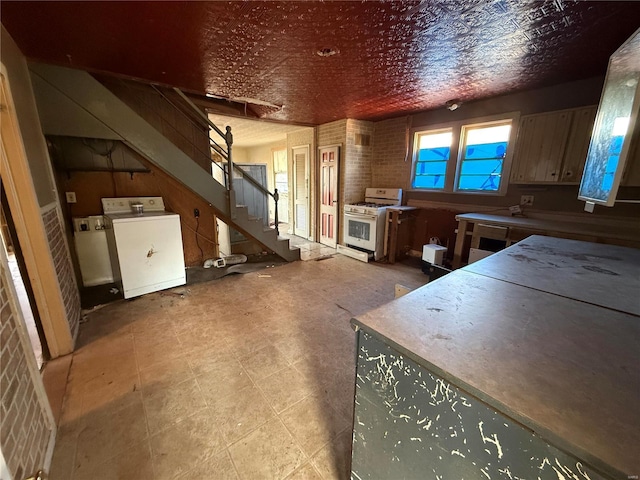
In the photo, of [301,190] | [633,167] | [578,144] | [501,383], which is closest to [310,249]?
[301,190]

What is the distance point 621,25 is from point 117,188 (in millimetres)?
5044

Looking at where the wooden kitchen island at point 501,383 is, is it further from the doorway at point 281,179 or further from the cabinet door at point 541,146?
the doorway at point 281,179

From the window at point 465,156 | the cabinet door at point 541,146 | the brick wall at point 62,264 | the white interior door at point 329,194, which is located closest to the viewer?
the brick wall at point 62,264

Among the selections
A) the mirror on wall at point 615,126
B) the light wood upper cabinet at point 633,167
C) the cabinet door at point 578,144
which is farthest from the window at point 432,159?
the mirror on wall at point 615,126

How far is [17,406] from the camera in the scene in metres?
1.09

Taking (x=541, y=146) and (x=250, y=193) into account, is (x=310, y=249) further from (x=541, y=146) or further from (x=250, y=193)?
(x=541, y=146)

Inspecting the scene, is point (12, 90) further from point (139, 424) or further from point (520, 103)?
point (520, 103)

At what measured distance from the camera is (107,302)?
295cm

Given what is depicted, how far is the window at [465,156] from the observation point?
142 inches

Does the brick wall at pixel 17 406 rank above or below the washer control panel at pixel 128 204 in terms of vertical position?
below

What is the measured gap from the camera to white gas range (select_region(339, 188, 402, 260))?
4438mm

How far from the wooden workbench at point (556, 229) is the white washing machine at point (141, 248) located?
369 cm

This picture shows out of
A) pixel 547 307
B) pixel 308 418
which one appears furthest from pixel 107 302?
pixel 547 307

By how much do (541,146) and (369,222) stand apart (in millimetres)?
2423
